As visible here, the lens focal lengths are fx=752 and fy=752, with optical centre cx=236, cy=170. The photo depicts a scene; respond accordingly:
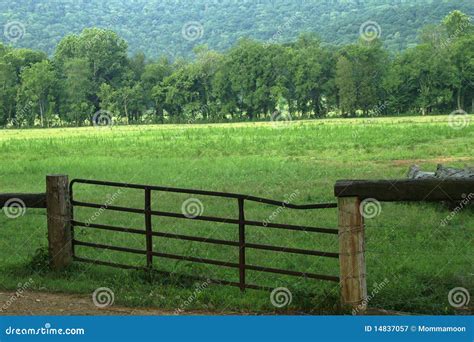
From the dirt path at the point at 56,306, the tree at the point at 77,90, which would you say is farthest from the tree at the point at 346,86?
the dirt path at the point at 56,306

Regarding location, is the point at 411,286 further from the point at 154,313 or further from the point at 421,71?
the point at 421,71

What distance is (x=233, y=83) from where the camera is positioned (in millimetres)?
79875

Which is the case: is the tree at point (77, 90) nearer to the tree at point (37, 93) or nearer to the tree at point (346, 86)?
the tree at point (37, 93)

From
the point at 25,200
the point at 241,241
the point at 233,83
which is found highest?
the point at 233,83

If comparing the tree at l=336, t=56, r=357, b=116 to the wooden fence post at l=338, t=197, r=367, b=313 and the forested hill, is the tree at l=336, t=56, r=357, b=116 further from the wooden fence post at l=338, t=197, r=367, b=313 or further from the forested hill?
the wooden fence post at l=338, t=197, r=367, b=313

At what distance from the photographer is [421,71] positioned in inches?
2785

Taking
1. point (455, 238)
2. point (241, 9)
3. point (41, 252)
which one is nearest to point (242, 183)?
point (455, 238)

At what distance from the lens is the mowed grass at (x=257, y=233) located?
788 centimetres

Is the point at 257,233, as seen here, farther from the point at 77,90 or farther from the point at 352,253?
the point at 77,90

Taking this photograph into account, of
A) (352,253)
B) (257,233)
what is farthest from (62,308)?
(257,233)

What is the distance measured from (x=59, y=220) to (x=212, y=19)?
14408cm

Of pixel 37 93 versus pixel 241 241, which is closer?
pixel 241 241

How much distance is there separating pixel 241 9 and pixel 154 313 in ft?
499

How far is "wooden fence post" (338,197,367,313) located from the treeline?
6223cm
